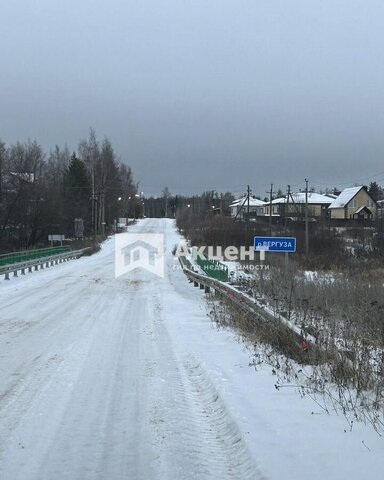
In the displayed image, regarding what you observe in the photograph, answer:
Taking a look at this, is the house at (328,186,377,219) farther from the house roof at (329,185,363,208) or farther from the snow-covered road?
the snow-covered road

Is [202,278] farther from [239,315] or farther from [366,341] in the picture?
[366,341]

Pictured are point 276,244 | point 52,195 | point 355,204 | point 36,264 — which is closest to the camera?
point 276,244

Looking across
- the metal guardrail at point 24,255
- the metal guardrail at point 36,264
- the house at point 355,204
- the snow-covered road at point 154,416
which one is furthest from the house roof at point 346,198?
the snow-covered road at point 154,416

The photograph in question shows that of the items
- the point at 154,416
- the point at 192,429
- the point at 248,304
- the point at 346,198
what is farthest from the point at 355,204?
the point at 192,429

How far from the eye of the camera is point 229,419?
551 centimetres

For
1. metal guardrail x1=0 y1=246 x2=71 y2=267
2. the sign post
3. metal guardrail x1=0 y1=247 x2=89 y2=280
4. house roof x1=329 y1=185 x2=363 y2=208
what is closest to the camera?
the sign post

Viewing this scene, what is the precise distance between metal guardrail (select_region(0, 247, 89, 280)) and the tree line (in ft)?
66.9

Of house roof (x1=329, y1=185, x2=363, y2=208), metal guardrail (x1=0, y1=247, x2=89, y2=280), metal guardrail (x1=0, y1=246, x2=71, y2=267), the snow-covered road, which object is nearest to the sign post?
the snow-covered road

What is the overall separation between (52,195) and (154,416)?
66759 mm

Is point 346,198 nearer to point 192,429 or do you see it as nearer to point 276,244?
point 276,244

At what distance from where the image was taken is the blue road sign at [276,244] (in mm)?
13102

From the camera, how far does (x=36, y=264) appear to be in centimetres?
3194

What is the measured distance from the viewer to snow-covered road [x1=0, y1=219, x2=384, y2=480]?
4.31 metres

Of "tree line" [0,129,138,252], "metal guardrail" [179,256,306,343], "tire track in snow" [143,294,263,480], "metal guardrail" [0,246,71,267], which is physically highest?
"tree line" [0,129,138,252]
